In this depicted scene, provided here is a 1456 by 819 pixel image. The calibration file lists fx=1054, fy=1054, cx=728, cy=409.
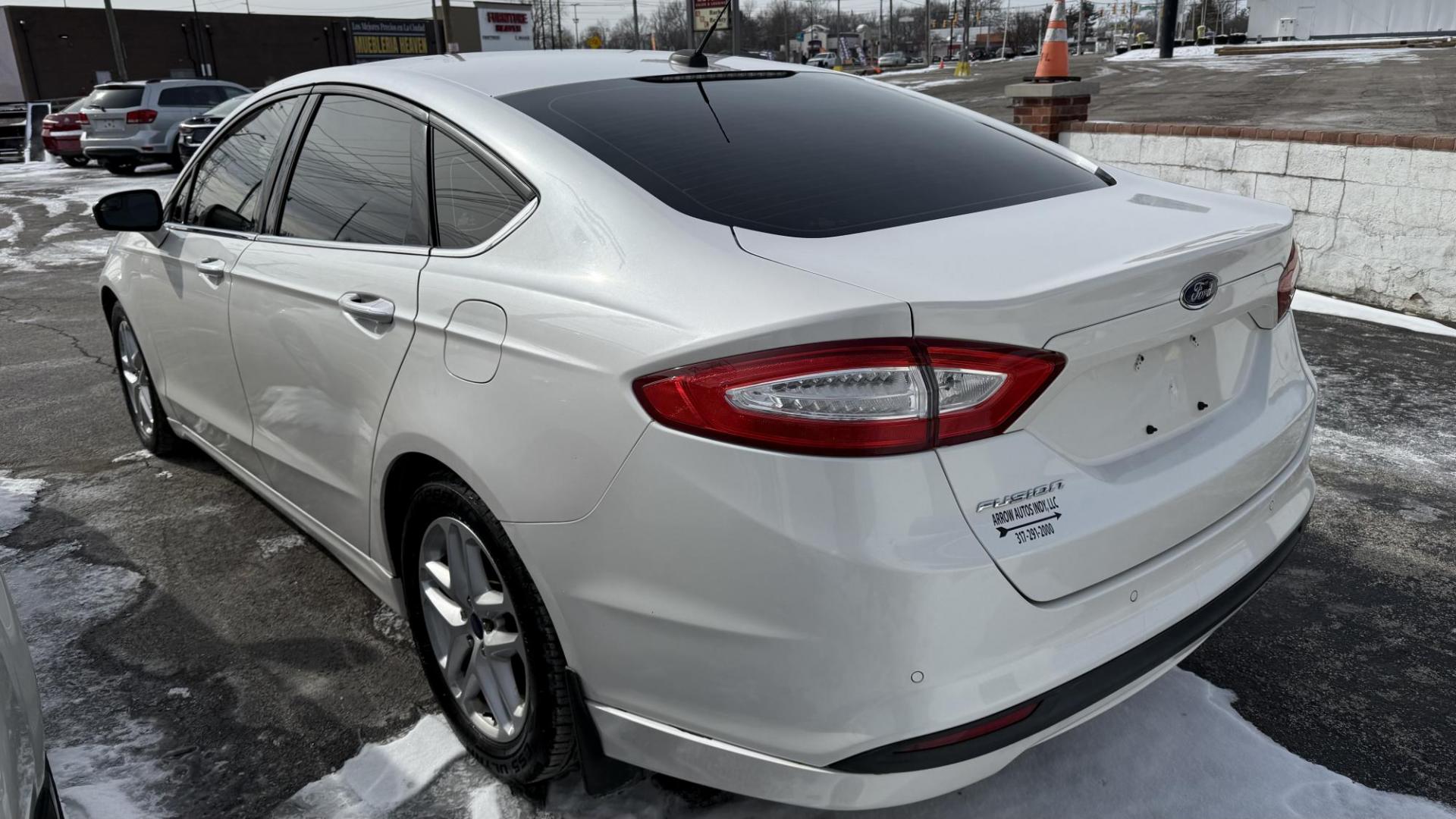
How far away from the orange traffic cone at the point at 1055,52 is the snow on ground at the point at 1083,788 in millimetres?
6529

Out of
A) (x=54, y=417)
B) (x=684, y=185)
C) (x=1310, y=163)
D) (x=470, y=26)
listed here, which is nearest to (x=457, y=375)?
(x=684, y=185)

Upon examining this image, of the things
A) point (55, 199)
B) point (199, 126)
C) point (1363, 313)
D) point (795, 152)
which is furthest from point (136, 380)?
point (199, 126)

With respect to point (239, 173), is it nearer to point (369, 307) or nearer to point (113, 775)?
point (369, 307)

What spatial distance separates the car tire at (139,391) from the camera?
4.40 metres

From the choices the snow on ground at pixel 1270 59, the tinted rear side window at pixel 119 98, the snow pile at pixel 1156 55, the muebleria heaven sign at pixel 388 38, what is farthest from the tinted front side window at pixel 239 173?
the muebleria heaven sign at pixel 388 38

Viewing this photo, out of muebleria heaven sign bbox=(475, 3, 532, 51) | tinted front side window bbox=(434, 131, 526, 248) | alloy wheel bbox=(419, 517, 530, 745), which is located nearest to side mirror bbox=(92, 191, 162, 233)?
tinted front side window bbox=(434, 131, 526, 248)

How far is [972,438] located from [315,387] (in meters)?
1.81

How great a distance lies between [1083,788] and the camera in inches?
90.9

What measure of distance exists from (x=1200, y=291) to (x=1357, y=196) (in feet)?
17.3

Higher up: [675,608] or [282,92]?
[282,92]

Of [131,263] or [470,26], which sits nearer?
[131,263]

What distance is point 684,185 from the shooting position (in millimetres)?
2176

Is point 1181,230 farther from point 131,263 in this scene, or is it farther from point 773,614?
point 131,263

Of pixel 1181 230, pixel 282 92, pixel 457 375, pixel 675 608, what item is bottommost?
pixel 675 608
